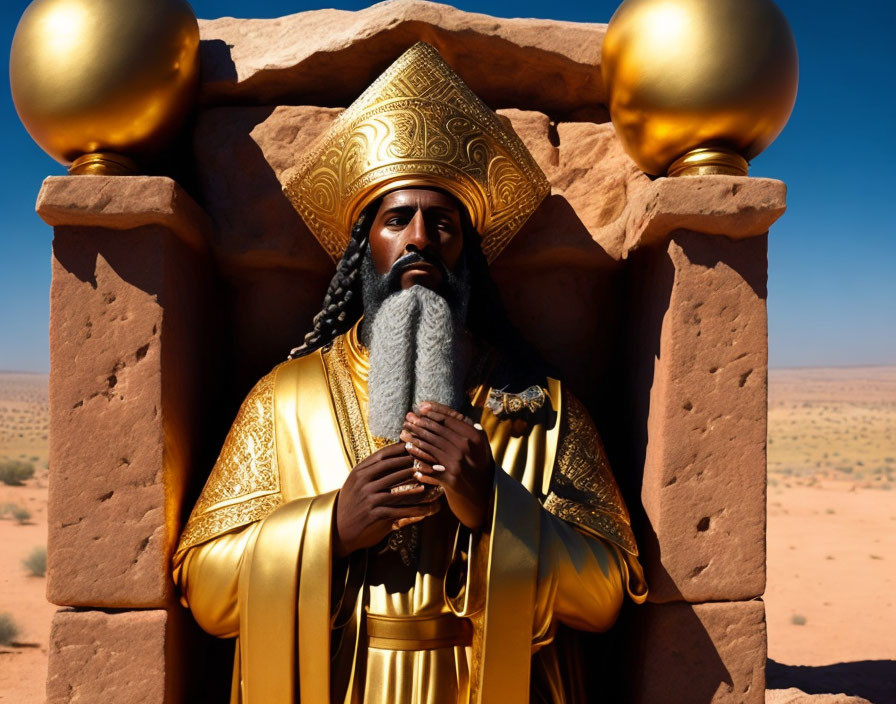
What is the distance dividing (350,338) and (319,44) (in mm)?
1090

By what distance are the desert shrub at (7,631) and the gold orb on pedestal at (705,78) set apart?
6.33 meters

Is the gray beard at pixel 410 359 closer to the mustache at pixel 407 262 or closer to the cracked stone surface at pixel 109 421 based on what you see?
the mustache at pixel 407 262

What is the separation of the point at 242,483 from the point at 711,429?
4.72 feet

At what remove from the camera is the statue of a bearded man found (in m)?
2.25

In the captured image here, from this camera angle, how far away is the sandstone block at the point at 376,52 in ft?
9.91

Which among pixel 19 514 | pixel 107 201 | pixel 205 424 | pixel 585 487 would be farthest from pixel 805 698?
pixel 19 514

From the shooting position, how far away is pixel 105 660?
2.48m

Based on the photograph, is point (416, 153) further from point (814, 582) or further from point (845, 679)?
point (814, 582)

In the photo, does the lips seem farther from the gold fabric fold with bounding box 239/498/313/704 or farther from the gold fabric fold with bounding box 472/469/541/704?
the gold fabric fold with bounding box 239/498/313/704

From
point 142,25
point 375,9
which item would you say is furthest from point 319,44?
point 142,25

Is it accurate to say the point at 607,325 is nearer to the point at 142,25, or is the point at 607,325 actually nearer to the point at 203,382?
the point at 203,382

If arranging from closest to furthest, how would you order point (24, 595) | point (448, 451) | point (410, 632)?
1. point (448, 451)
2. point (410, 632)
3. point (24, 595)

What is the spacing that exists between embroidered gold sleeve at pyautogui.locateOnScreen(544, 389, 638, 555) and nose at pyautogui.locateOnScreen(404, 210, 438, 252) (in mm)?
692

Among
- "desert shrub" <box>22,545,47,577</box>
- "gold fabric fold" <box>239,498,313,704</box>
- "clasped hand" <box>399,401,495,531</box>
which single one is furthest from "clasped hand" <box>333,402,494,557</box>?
"desert shrub" <box>22,545,47,577</box>
